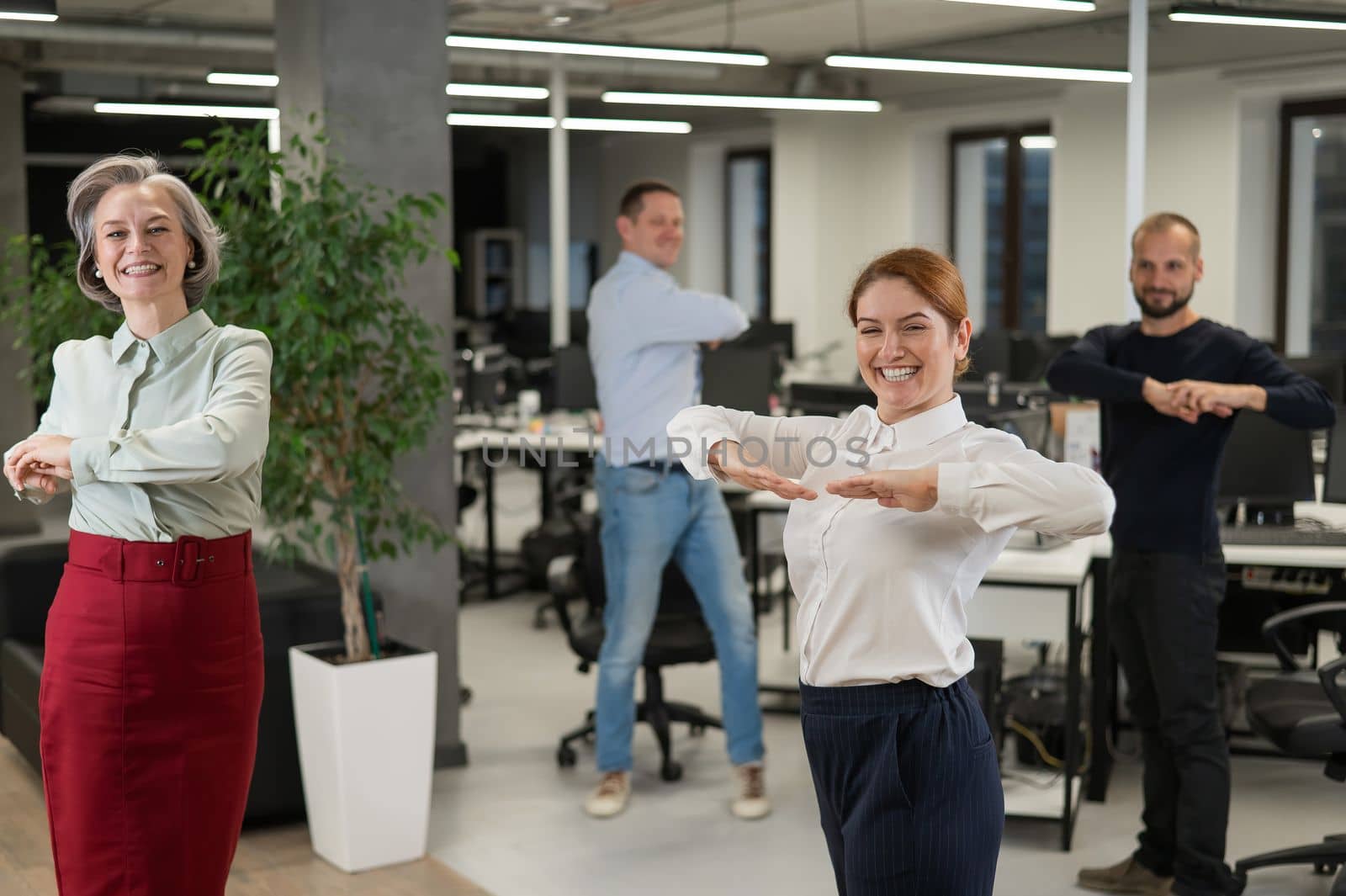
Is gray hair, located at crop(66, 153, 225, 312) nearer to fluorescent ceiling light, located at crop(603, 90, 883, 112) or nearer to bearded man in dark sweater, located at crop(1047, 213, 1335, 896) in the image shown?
bearded man in dark sweater, located at crop(1047, 213, 1335, 896)

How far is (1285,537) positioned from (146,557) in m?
3.39

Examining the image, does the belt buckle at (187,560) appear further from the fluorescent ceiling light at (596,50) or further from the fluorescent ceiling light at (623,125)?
the fluorescent ceiling light at (623,125)

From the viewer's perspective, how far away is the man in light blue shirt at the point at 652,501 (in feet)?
14.1

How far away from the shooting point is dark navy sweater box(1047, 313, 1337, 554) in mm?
3551

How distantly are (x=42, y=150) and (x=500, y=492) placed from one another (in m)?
6.52

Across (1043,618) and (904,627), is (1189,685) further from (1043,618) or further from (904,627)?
(904,627)

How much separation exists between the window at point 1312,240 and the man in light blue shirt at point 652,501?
25.2ft

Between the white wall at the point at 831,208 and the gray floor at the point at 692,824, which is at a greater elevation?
the white wall at the point at 831,208

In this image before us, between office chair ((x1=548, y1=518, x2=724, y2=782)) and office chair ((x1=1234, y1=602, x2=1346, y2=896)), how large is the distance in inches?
65.2

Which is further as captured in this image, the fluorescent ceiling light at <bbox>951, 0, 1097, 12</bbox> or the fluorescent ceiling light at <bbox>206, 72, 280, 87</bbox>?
the fluorescent ceiling light at <bbox>206, 72, 280, 87</bbox>

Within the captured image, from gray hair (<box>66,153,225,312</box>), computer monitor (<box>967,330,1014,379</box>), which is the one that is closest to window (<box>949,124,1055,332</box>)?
computer monitor (<box>967,330,1014,379</box>)

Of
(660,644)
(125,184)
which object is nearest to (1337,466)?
(660,644)

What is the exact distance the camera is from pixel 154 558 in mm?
2420

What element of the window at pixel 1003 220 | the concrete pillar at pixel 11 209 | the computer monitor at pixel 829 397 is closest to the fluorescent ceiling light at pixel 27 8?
the computer monitor at pixel 829 397
